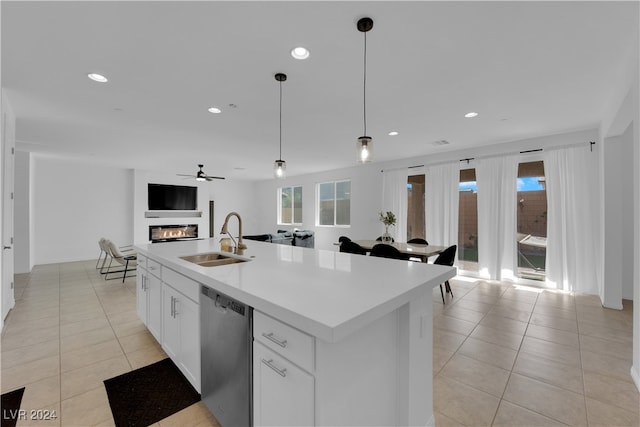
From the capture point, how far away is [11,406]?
1763 millimetres

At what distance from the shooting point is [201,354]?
66.2 inches

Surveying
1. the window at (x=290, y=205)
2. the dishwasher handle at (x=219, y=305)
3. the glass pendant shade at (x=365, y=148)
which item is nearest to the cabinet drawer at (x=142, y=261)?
the dishwasher handle at (x=219, y=305)

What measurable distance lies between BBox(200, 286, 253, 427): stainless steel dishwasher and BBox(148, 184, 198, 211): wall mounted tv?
7487 millimetres

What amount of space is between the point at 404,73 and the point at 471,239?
4.07 m

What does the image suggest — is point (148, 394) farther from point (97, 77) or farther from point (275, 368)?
point (97, 77)

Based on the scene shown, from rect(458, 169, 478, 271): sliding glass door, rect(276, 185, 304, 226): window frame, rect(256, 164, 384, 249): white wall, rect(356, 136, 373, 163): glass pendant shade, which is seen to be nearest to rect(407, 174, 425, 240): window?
rect(256, 164, 384, 249): white wall

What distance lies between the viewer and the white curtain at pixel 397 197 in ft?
20.0

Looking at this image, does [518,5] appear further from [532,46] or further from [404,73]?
[404,73]

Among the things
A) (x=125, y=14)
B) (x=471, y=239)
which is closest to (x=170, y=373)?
(x=125, y=14)

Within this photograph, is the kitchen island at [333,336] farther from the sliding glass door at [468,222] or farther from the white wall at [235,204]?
the white wall at [235,204]

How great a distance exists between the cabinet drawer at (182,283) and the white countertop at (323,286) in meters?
0.06

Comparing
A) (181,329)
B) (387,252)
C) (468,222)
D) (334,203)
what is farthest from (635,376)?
(334,203)

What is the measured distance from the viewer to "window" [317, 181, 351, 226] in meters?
7.64

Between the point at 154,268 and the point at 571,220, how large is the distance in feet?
18.9
